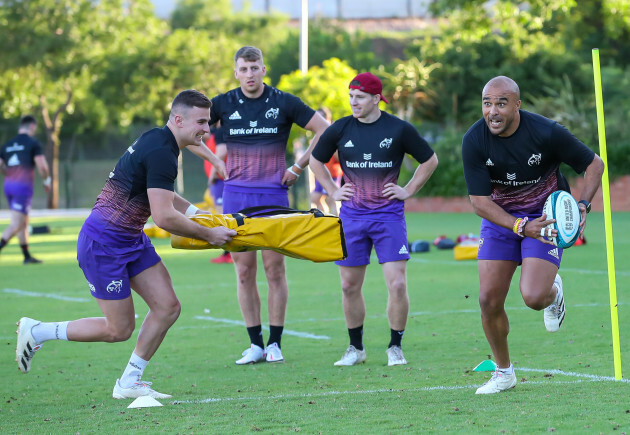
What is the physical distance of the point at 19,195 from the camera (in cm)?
1878

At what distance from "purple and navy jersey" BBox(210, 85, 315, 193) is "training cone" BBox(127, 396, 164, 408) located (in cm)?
277

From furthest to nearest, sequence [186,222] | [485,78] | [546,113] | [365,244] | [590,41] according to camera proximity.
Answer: [590,41], [485,78], [546,113], [365,244], [186,222]

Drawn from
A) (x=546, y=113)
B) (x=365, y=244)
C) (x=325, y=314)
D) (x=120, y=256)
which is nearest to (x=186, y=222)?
(x=120, y=256)

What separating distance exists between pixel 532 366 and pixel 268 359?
7.42 ft

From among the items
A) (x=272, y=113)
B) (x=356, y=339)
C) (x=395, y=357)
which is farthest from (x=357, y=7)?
(x=395, y=357)

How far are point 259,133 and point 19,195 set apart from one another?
35.4 feet

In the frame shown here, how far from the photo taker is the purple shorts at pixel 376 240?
340 inches

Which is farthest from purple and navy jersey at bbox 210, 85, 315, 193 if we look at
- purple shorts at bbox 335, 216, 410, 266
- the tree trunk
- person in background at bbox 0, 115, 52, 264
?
the tree trunk

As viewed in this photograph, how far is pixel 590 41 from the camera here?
1813 inches

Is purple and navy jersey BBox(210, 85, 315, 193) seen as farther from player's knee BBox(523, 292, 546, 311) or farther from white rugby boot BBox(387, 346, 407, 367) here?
player's knee BBox(523, 292, 546, 311)

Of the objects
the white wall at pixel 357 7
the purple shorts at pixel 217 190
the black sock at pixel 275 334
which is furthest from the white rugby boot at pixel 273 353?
the white wall at pixel 357 7

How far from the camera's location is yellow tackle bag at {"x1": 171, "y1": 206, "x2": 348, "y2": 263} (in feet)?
23.0

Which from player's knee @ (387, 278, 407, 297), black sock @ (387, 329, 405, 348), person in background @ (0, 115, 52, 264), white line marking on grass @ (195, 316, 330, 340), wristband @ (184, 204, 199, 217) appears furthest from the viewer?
person in background @ (0, 115, 52, 264)

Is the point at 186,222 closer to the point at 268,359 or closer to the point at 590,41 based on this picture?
the point at 268,359
